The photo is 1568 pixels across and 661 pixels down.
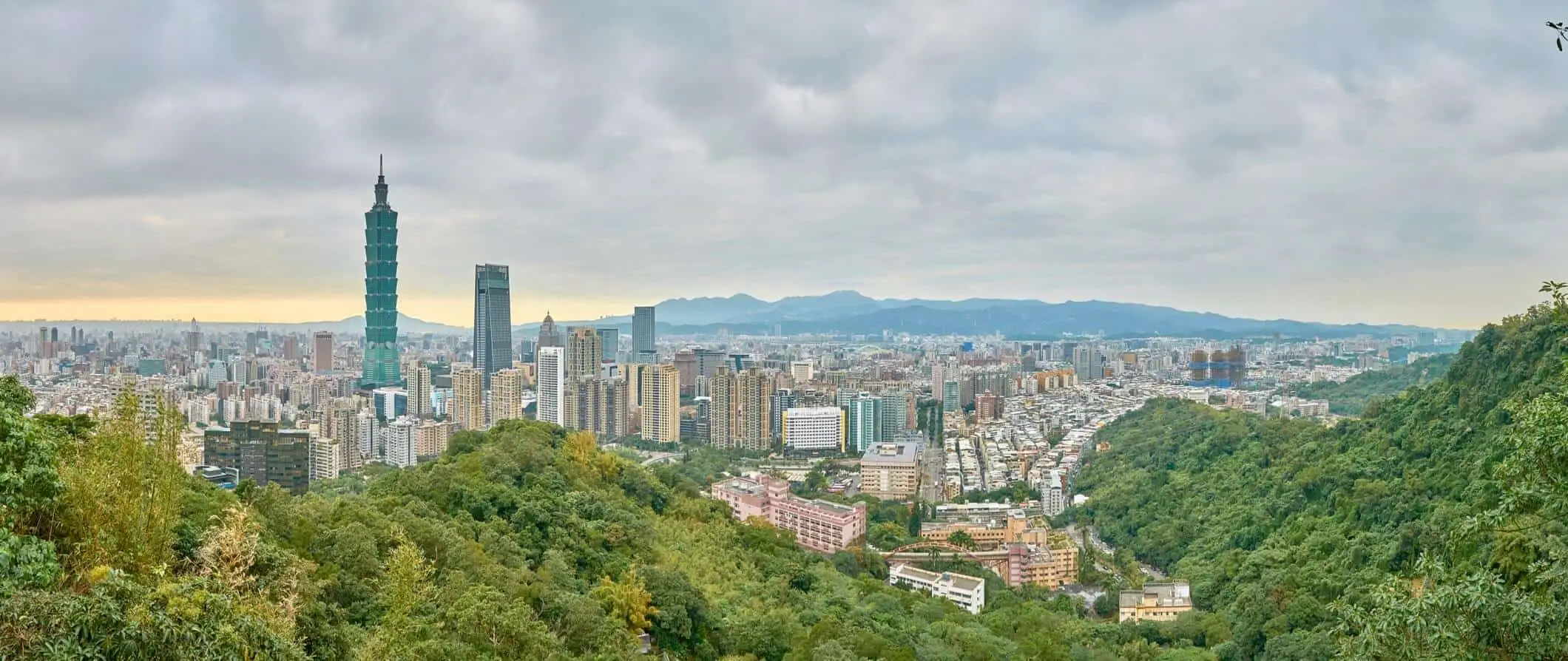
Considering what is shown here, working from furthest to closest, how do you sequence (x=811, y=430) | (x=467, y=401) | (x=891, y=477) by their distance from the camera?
(x=811, y=430) < (x=467, y=401) < (x=891, y=477)

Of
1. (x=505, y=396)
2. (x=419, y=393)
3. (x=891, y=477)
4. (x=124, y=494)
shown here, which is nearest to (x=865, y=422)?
(x=891, y=477)

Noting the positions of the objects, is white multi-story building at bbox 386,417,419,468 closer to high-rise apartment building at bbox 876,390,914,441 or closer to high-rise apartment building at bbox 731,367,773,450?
high-rise apartment building at bbox 731,367,773,450

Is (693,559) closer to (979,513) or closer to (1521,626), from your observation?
(1521,626)

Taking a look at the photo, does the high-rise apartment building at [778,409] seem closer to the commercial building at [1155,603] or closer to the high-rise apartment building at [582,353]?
the high-rise apartment building at [582,353]

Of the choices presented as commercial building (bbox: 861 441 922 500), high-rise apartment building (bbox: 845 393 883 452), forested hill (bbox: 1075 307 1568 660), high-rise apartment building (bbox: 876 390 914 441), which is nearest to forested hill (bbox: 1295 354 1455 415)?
forested hill (bbox: 1075 307 1568 660)

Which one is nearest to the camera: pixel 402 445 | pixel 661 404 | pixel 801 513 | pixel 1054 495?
pixel 801 513

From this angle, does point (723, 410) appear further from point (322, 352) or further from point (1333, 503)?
point (1333, 503)
